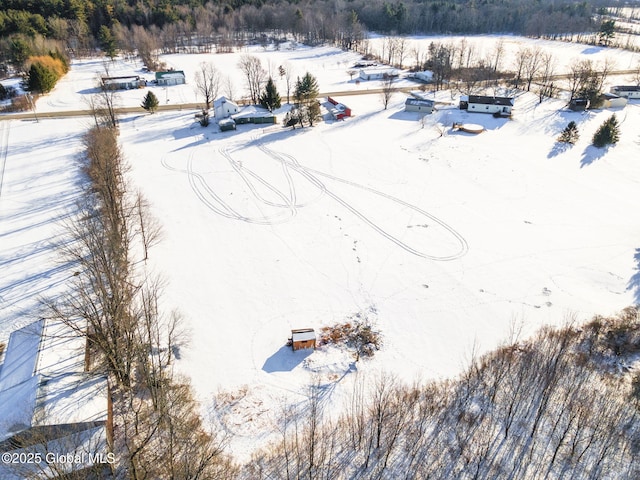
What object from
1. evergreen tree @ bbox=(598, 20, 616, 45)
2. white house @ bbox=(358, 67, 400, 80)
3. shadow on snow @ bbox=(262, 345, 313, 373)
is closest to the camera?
shadow on snow @ bbox=(262, 345, 313, 373)

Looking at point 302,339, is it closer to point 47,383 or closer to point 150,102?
point 47,383

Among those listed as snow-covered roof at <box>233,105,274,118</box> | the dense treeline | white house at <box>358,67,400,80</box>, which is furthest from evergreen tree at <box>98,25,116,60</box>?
white house at <box>358,67,400,80</box>

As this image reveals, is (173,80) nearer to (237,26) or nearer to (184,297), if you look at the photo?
(237,26)

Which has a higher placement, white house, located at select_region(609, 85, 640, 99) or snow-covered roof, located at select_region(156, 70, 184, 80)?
snow-covered roof, located at select_region(156, 70, 184, 80)

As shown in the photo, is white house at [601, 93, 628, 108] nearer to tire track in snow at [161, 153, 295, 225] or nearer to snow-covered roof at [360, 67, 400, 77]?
snow-covered roof at [360, 67, 400, 77]

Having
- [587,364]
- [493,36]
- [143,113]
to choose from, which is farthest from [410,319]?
[493,36]

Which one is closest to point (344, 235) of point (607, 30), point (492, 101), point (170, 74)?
point (492, 101)
